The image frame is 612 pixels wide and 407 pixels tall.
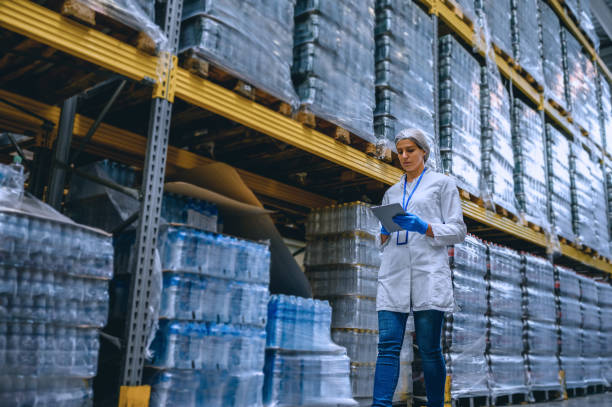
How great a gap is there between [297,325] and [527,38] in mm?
6693

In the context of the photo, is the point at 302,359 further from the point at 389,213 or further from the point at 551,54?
the point at 551,54

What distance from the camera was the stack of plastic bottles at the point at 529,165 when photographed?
7.60m

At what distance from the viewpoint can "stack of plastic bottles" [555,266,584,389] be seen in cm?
748

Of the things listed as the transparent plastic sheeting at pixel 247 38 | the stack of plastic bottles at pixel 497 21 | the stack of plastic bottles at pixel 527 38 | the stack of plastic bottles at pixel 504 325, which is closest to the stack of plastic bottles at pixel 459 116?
the stack of plastic bottles at pixel 497 21

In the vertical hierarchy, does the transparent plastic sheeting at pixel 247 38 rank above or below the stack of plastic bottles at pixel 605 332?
above

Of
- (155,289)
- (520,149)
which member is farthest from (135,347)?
(520,149)

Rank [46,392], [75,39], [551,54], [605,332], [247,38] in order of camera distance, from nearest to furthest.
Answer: [46,392]
[75,39]
[247,38]
[605,332]
[551,54]

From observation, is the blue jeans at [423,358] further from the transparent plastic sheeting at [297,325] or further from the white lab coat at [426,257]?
the transparent plastic sheeting at [297,325]

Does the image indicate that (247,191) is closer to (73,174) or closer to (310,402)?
(73,174)

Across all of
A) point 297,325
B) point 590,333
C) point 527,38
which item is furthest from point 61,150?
point 590,333

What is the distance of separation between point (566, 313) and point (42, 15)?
7.56 m

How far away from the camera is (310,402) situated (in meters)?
4.05

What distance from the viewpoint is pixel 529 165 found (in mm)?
7863

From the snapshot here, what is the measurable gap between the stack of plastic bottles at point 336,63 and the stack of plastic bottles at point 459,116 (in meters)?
1.52
